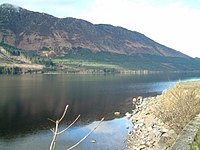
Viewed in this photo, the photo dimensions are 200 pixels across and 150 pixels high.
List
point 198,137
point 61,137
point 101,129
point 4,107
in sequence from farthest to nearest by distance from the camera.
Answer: point 4,107 < point 101,129 < point 61,137 < point 198,137

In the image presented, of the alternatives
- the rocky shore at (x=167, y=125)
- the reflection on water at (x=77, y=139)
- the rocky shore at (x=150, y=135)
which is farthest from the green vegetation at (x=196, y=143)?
the reflection on water at (x=77, y=139)

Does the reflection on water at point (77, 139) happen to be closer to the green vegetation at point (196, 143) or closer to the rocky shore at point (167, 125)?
the rocky shore at point (167, 125)

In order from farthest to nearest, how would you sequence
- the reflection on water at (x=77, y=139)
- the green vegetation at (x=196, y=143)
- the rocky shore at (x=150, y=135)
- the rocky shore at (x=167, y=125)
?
the reflection on water at (x=77, y=139) < the rocky shore at (x=150, y=135) < the rocky shore at (x=167, y=125) < the green vegetation at (x=196, y=143)

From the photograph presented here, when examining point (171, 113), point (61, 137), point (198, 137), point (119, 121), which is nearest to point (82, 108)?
point (119, 121)

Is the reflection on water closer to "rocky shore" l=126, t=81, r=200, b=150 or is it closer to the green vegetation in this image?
"rocky shore" l=126, t=81, r=200, b=150

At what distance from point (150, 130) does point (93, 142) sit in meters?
8.76

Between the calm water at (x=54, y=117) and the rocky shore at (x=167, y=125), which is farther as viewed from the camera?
the calm water at (x=54, y=117)

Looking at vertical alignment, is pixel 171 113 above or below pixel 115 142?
above

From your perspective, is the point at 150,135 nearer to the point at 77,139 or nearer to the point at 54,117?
the point at 77,139

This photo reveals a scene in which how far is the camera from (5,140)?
148 ft

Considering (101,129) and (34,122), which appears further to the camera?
(34,122)

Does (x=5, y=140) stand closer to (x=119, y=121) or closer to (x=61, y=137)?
(x=61, y=137)

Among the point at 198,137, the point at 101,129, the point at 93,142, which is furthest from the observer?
the point at 101,129

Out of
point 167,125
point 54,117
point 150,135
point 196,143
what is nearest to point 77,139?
point 150,135
